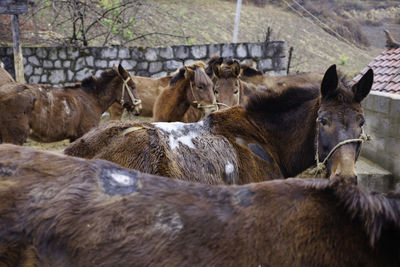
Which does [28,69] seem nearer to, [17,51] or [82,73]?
[17,51]

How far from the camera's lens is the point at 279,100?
344 centimetres

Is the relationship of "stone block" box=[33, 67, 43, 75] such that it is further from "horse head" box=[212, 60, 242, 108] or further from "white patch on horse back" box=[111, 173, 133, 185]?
"white patch on horse back" box=[111, 173, 133, 185]

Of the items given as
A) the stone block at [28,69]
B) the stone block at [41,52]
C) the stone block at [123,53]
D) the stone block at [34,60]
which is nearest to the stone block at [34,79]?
Answer: the stone block at [28,69]

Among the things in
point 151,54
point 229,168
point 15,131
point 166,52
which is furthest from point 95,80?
point 229,168

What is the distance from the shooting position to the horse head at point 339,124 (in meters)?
2.96

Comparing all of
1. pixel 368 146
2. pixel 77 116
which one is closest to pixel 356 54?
pixel 368 146

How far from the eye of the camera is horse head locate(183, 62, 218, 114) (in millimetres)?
5902

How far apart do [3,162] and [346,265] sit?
1.41 m

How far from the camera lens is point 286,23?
24.5m

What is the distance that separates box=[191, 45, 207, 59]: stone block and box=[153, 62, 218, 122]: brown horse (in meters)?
4.68

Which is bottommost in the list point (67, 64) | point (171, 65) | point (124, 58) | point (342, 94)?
point (67, 64)

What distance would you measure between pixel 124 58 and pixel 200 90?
5106mm

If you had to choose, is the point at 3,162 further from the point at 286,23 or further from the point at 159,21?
the point at 286,23

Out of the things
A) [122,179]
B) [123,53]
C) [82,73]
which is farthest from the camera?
[123,53]
